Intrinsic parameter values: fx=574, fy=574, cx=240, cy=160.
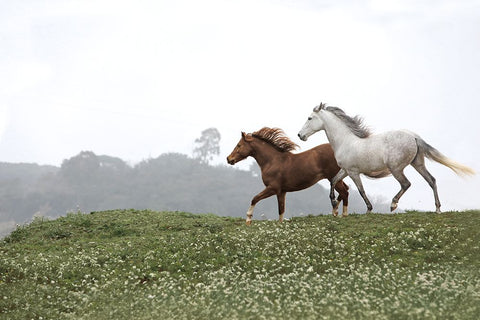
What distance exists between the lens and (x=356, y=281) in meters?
15.5

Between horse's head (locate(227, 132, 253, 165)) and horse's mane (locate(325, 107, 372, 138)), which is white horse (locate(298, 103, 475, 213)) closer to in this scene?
horse's mane (locate(325, 107, 372, 138))

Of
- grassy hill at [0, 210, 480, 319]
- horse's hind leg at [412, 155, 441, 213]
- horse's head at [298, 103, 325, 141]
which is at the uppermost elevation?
horse's head at [298, 103, 325, 141]

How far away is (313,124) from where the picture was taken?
2444 cm

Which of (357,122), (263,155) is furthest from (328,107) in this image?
(263,155)

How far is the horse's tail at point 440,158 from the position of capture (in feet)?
73.6

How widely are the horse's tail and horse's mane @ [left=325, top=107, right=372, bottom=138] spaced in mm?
2082

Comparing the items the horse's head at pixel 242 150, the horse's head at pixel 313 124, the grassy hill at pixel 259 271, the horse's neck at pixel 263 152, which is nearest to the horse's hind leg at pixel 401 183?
the grassy hill at pixel 259 271

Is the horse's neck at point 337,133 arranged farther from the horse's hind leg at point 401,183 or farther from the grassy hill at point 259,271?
the grassy hill at point 259,271

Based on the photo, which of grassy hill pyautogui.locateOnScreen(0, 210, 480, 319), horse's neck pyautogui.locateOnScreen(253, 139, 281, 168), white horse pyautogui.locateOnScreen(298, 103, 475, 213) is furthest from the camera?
horse's neck pyautogui.locateOnScreen(253, 139, 281, 168)

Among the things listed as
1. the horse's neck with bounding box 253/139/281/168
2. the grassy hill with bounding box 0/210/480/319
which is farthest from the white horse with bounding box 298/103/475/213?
the horse's neck with bounding box 253/139/281/168

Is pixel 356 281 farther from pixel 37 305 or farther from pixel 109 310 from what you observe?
pixel 37 305

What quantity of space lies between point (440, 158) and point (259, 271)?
31.9 ft

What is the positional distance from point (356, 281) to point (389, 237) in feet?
15.6

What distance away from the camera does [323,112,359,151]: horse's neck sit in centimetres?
2342
